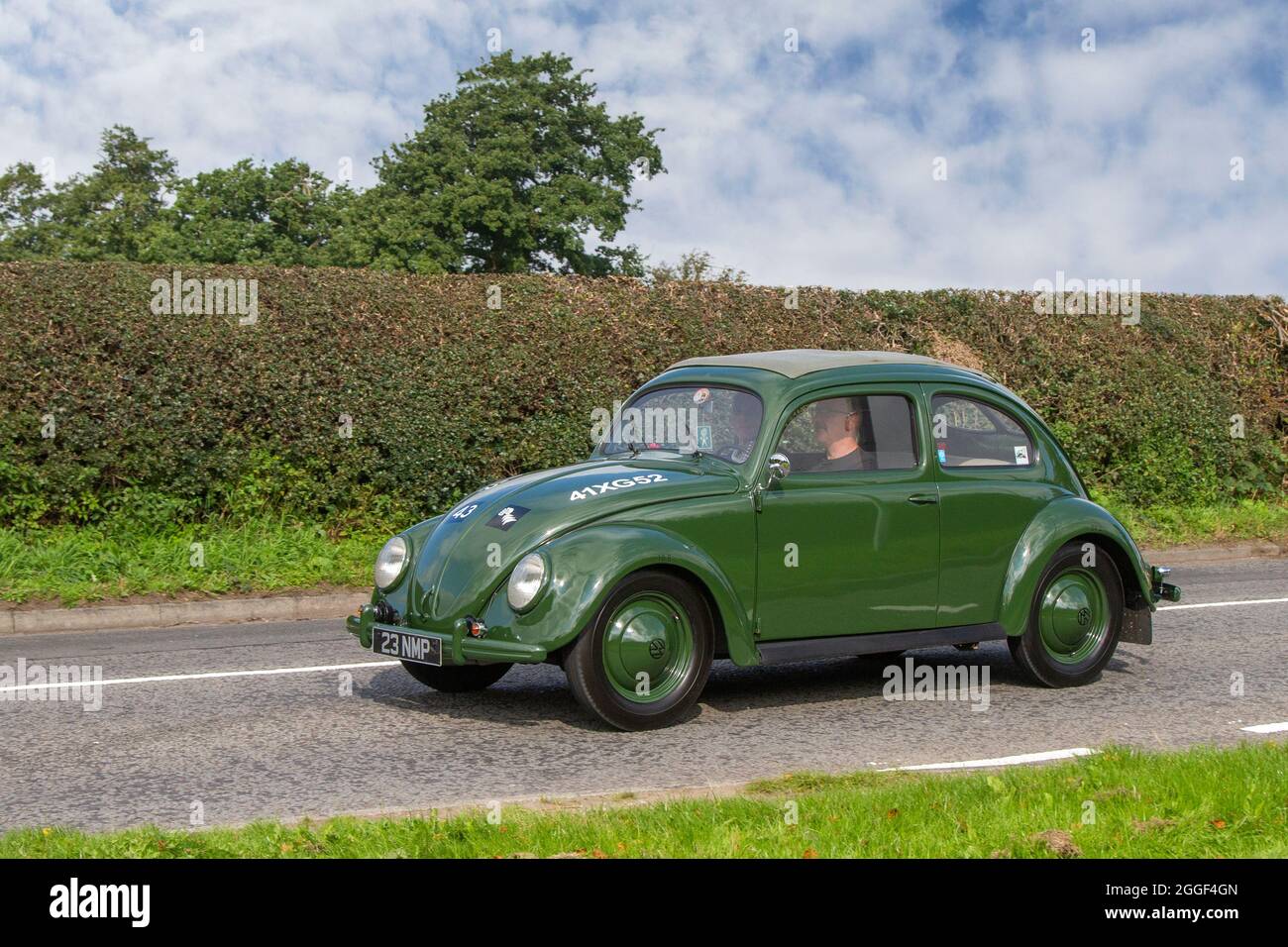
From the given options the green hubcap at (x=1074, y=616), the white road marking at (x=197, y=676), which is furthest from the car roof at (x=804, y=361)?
the white road marking at (x=197, y=676)

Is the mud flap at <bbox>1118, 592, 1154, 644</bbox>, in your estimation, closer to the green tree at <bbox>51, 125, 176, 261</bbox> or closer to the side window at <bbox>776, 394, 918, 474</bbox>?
the side window at <bbox>776, 394, 918, 474</bbox>

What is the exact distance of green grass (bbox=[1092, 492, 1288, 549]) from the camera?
1720 cm

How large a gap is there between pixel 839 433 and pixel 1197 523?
36.0ft

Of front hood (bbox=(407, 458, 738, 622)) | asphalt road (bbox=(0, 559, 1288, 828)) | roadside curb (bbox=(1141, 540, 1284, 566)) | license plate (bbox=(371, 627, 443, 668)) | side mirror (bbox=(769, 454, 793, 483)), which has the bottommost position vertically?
asphalt road (bbox=(0, 559, 1288, 828))

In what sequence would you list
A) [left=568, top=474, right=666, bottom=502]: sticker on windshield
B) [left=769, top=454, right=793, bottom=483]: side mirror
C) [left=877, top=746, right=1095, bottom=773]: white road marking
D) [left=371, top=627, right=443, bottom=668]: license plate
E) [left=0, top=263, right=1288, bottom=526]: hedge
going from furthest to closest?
[left=0, top=263, right=1288, bottom=526]: hedge < [left=769, top=454, right=793, bottom=483]: side mirror < [left=568, top=474, right=666, bottom=502]: sticker on windshield < [left=371, top=627, right=443, bottom=668]: license plate < [left=877, top=746, right=1095, bottom=773]: white road marking

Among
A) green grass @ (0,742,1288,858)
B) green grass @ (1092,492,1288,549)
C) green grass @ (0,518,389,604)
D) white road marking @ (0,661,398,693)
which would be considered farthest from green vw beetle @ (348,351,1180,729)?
green grass @ (1092,492,1288,549)

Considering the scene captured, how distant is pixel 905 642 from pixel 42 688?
5.00 metres

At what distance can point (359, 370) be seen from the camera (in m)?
13.9

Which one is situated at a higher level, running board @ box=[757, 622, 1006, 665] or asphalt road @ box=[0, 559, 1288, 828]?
running board @ box=[757, 622, 1006, 665]

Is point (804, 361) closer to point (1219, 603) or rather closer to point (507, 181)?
point (1219, 603)

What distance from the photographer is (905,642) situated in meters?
8.05

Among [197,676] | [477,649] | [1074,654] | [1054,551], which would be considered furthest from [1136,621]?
[197,676]

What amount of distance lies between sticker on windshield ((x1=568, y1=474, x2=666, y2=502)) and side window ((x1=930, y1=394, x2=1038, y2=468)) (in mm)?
1744
